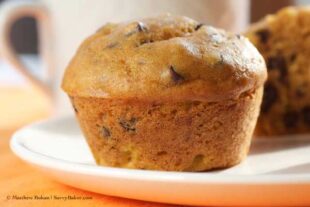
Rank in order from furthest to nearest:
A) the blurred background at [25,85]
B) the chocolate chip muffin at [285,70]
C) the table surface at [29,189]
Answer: the blurred background at [25,85] < the chocolate chip muffin at [285,70] < the table surface at [29,189]

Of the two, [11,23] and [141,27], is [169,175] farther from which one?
[11,23]

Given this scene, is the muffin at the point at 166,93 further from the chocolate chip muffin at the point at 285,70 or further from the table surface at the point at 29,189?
the chocolate chip muffin at the point at 285,70

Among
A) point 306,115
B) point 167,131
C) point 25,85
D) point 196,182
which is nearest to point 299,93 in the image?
point 306,115

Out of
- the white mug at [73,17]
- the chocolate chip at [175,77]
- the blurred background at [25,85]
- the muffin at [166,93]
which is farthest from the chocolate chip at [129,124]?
the blurred background at [25,85]

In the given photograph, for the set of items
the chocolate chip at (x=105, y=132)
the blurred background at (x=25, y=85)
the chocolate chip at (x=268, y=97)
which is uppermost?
the chocolate chip at (x=105, y=132)

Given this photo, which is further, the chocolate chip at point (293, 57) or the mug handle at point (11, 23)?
the mug handle at point (11, 23)

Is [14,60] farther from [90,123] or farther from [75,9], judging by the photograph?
[90,123]

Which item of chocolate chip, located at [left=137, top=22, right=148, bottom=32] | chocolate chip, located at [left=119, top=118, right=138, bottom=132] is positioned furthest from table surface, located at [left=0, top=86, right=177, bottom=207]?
chocolate chip, located at [left=137, top=22, right=148, bottom=32]
